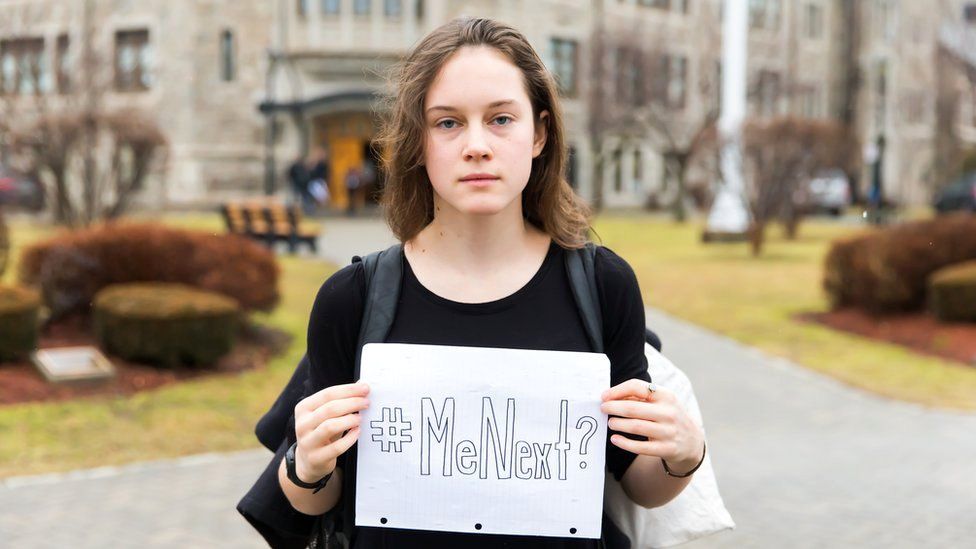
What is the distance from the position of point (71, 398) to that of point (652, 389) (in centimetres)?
781

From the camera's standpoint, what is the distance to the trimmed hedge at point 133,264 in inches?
412

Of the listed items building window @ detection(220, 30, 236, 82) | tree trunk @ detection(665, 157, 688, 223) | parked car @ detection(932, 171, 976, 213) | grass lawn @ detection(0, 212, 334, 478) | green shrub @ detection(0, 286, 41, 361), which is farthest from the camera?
building window @ detection(220, 30, 236, 82)

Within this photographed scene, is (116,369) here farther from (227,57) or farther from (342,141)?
(227,57)

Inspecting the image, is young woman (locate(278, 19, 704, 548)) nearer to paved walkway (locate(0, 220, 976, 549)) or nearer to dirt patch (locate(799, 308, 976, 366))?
paved walkway (locate(0, 220, 976, 549))

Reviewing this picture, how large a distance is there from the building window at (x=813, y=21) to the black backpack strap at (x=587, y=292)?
53350 millimetres

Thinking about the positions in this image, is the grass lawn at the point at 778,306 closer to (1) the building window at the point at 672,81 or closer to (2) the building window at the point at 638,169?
(1) the building window at the point at 672,81

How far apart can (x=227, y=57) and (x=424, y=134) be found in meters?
39.5

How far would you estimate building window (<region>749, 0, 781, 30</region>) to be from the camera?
164ft

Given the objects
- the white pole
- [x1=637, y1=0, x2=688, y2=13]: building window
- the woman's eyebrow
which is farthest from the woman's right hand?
[x1=637, y1=0, x2=688, y2=13]: building window

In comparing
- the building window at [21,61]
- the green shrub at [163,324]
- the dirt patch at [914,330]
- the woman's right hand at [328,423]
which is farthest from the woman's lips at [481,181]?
the building window at [21,61]

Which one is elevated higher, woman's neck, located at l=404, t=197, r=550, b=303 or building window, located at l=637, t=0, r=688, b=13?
building window, located at l=637, t=0, r=688, b=13

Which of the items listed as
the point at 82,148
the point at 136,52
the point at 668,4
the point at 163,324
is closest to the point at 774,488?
the point at 163,324

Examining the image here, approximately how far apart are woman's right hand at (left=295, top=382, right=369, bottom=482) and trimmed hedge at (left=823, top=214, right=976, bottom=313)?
12.2 m

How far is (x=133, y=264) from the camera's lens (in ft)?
34.7
